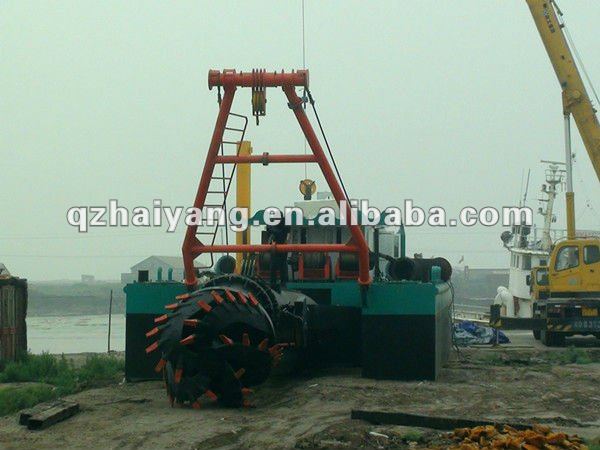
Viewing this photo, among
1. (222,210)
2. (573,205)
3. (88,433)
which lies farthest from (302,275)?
(573,205)

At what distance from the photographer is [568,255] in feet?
81.8

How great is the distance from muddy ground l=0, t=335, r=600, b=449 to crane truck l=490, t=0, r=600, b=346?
782cm

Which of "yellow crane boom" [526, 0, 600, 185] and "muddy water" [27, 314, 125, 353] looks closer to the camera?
"yellow crane boom" [526, 0, 600, 185]

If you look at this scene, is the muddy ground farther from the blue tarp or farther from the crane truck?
the blue tarp

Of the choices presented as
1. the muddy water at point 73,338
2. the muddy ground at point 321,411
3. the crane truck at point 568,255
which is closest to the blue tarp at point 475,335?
the crane truck at point 568,255

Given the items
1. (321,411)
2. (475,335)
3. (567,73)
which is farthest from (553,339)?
(321,411)

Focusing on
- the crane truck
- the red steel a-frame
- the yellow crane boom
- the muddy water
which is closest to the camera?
the red steel a-frame

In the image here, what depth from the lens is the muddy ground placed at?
977 centimetres

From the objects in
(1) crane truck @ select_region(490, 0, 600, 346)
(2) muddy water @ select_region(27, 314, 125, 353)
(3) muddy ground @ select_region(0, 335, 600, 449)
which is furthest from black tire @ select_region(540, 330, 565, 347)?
(2) muddy water @ select_region(27, 314, 125, 353)

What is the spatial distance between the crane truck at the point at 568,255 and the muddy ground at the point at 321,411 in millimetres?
7824

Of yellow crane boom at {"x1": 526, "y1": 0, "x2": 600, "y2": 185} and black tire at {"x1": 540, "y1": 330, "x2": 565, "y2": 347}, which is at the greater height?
yellow crane boom at {"x1": 526, "y1": 0, "x2": 600, "y2": 185}

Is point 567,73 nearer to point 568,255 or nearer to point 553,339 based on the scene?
point 568,255

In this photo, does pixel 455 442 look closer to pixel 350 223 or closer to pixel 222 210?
pixel 350 223

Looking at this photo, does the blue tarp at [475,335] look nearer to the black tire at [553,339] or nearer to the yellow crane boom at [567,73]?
the black tire at [553,339]
